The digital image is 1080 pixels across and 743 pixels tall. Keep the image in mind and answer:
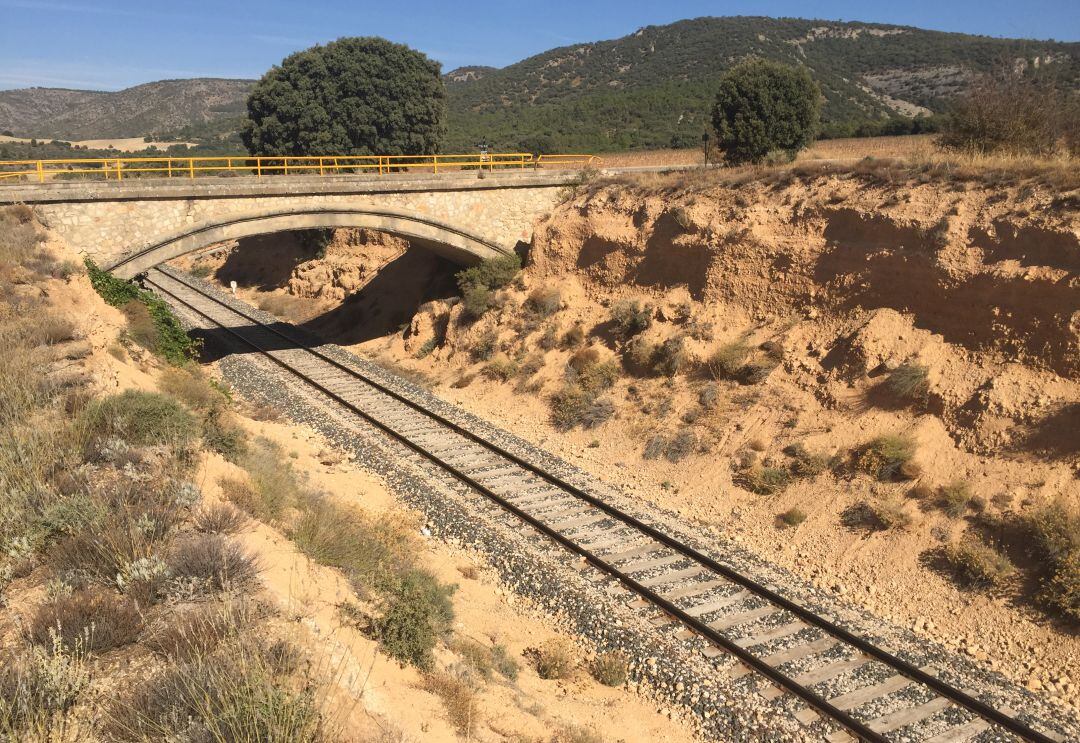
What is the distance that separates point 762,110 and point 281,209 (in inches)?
729

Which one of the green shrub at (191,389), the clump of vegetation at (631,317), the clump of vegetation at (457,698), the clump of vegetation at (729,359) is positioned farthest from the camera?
the clump of vegetation at (631,317)

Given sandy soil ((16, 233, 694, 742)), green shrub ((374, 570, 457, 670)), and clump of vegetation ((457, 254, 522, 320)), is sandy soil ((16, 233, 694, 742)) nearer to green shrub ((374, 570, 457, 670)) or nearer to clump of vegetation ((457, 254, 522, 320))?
green shrub ((374, 570, 457, 670))

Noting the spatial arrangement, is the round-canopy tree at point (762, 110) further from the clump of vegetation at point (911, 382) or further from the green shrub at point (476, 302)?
the clump of vegetation at point (911, 382)

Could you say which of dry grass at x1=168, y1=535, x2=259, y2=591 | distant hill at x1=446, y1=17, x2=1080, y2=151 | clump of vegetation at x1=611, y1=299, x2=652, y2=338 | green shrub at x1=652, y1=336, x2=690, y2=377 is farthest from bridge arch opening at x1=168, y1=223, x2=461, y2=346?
distant hill at x1=446, y1=17, x2=1080, y2=151

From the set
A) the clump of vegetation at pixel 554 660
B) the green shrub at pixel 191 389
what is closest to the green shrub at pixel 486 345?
the green shrub at pixel 191 389

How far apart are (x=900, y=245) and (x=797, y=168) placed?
15.5ft

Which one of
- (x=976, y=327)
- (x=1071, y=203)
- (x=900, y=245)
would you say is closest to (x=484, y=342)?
(x=900, y=245)

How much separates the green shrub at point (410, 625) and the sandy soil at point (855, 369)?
6.97 meters

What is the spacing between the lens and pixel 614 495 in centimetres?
1570

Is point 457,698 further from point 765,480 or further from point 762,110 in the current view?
point 762,110

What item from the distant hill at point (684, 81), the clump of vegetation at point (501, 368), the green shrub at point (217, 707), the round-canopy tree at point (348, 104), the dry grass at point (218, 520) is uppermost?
the distant hill at point (684, 81)

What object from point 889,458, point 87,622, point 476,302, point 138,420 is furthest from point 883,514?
point 476,302

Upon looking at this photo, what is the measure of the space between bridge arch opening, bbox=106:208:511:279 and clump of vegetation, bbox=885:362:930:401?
→ 15.4 m

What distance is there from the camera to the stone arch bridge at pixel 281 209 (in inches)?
783
